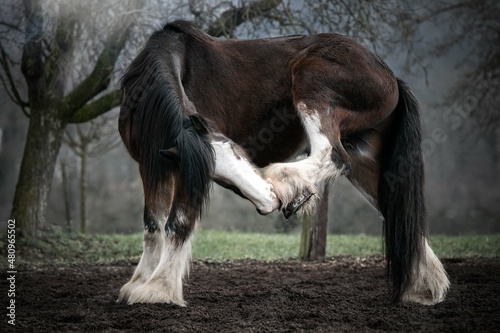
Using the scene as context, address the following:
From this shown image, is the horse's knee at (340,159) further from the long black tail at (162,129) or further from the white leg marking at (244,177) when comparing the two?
the long black tail at (162,129)

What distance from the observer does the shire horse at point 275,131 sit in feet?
11.0

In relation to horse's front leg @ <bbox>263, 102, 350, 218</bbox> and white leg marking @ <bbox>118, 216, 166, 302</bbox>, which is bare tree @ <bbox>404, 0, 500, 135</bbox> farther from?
white leg marking @ <bbox>118, 216, 166, 302</bbox>

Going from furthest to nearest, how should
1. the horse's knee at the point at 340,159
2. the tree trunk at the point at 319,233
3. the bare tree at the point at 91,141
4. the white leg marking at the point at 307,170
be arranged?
the bare tree at the point at 91,141
the tree trunk at the point at 319,233
the horse's knee at the point at 340,159
the white leg marking at the point at 307,170

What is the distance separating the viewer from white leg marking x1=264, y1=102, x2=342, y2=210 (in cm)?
323

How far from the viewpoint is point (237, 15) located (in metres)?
7.76

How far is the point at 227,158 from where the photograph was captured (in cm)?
315

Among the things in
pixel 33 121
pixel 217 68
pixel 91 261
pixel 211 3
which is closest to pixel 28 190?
pixel 33 121

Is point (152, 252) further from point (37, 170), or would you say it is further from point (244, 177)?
point (37, 170)

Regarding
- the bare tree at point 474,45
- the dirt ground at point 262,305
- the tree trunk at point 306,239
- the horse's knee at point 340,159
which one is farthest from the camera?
the bare tree at point 474,45

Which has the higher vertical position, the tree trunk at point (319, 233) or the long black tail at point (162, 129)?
the long black tail at point (162, 129)

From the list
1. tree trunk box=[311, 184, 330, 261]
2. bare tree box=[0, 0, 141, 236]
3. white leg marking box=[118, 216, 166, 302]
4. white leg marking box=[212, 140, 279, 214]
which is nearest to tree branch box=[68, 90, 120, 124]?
bare tree box=[0, 0, 141, 236]

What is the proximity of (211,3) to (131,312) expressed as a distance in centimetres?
543

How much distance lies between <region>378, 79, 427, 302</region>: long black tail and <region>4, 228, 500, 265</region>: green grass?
374 cm

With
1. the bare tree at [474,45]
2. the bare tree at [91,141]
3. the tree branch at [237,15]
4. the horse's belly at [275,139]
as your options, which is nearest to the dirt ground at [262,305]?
the horse's belly at [275,139]
